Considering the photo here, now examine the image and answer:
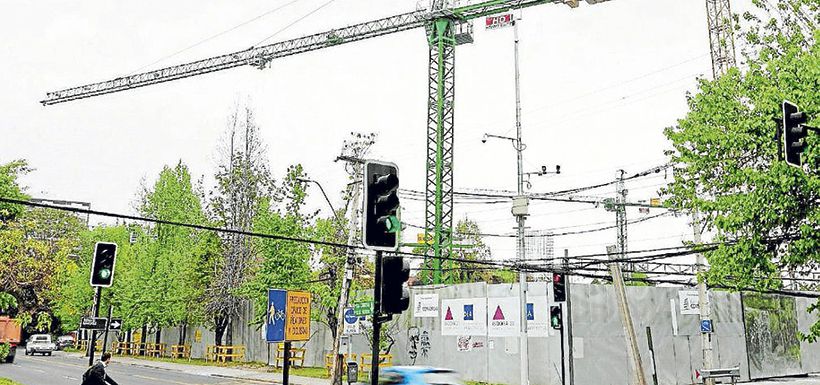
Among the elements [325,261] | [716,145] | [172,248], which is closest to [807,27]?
[716,145]

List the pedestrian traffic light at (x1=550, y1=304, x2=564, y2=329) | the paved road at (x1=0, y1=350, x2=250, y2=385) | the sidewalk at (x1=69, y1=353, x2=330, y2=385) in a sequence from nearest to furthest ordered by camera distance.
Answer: the pedestrian traffic light at (x1=550, y1=304, x2=564, y2=329)
the paved road at (x1=0, y1=350, x2=250, y2=385)
the sidewalk at (x1=69, y1=353, x2=330, y2=385)

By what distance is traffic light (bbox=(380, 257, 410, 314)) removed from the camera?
32.9ft

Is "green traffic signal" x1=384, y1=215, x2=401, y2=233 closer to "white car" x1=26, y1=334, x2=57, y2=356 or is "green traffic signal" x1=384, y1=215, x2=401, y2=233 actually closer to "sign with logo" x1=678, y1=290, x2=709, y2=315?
"sign with logo" x1=678, y1=290, x2=709, y2=315

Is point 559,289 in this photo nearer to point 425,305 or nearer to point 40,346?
point 425,305

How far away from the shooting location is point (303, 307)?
18.0 meters

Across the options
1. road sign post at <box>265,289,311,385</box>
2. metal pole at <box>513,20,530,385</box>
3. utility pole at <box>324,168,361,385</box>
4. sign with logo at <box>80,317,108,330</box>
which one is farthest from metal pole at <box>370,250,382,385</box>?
utility pole at <box>324,168,361,385</box>

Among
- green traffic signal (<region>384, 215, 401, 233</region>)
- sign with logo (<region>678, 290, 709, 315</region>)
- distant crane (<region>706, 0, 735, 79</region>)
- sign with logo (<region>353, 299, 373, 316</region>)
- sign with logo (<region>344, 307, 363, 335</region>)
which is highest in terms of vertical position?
distant crane (<region>706, 0, 735, 79</region>)

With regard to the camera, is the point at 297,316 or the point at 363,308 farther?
the point at 363,308

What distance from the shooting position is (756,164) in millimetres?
18734

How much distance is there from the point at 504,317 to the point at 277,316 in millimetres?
15985

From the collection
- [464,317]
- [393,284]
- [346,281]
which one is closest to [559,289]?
[346,281]

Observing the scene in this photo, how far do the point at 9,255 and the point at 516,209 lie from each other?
15.9 m

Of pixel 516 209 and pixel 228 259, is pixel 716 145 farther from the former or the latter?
pixel 228 259

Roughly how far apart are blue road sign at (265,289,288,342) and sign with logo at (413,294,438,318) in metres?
18.1
